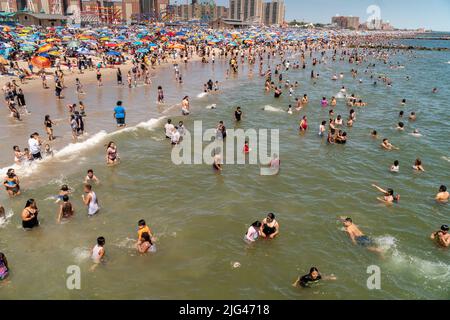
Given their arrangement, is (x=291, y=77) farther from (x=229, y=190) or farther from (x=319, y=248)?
(x=319, y=248)

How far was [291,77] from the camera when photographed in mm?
43625

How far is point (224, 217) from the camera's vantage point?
38.3 feet

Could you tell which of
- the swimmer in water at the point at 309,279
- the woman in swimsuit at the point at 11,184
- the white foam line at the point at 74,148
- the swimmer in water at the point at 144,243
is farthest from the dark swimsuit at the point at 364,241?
the white foam line at the point at 74,148

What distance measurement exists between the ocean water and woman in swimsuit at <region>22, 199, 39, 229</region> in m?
0.32

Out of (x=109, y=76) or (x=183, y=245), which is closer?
(x=183, y=245)

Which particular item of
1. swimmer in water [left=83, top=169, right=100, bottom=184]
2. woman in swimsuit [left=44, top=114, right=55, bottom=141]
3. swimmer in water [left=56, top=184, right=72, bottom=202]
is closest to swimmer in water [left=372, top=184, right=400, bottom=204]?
swimmer in water [left=83, top=169, right=100, bottom=184]

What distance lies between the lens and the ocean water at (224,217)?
28.3 ft

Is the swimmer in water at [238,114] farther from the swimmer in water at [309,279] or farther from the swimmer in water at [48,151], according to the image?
the swimmer in water at [309,279]

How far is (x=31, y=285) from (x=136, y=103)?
1873 centimetres

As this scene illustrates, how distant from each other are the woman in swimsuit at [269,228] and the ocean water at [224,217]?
0.39 m

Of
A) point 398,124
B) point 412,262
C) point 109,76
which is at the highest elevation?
point 109,76

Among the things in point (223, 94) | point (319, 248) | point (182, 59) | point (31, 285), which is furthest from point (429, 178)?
point (182, 59)

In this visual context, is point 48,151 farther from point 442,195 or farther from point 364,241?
point 442,195

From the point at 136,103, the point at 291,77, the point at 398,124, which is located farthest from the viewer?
the point at 291,77
